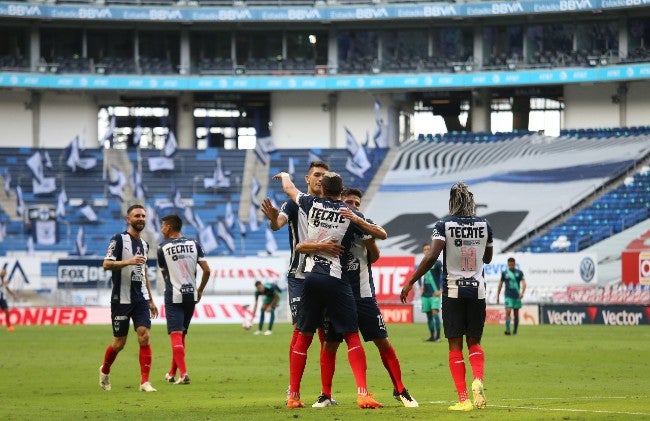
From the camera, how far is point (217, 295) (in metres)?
53.4

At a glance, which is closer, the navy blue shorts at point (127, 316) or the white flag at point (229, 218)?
the navy blue shorts at point (127, 316)

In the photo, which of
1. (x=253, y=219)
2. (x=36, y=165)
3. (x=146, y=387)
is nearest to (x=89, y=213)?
(x=36, y=165)

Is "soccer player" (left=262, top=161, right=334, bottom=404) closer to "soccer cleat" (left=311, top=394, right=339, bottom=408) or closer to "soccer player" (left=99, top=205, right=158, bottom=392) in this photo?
"soccer cleat" (left=311, top=394, right=339, bottom=408)

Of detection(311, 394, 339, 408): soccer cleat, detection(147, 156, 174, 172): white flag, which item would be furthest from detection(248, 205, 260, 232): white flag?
detection(311, 394, 339, 408): soccer cleat

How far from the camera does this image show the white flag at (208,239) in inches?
2547

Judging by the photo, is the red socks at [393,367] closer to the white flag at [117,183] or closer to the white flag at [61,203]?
the white flag at [61,203]

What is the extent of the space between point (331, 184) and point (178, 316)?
6912 millimetres

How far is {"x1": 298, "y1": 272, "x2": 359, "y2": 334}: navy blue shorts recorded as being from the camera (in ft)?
49.0

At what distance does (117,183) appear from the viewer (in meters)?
68.5

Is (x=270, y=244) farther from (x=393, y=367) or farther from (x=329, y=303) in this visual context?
(x=329, y=303)

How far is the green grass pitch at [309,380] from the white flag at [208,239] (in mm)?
26037

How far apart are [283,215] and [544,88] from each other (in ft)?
194

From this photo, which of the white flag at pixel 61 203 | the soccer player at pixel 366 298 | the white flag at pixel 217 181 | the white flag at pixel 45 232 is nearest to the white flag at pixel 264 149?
the white flag at pixel 217 181

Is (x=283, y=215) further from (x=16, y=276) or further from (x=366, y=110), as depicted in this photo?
(x=366, y=110)
